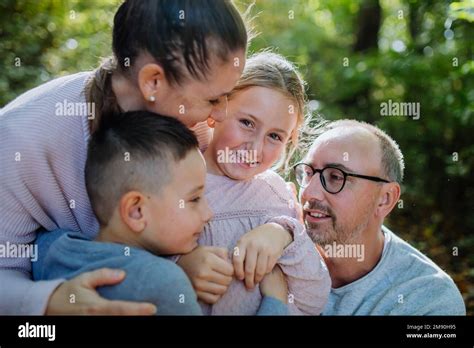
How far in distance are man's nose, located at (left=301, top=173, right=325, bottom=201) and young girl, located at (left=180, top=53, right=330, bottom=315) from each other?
23cm

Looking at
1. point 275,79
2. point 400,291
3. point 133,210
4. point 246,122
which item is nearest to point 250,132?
point 246,122

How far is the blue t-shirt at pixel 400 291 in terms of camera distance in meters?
2.20

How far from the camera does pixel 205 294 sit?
177 centimetres

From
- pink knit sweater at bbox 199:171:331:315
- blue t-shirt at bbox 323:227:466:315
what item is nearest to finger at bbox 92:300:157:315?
pink knit sweater at bbox 199:171:331:315

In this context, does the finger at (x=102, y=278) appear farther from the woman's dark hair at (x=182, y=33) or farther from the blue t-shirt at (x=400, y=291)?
the blue t-shirt at (x=400, y=291)

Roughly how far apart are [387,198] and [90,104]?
4.06ft

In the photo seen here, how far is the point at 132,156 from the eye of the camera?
1.67 meters

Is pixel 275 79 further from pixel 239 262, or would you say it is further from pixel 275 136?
pixel 239 262

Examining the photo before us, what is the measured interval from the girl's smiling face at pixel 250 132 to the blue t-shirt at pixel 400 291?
1.96 feet

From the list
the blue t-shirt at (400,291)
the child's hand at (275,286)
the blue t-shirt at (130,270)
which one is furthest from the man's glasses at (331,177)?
the blue t-shirt at (130,270)

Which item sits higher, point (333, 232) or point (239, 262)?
point (333, 232)
